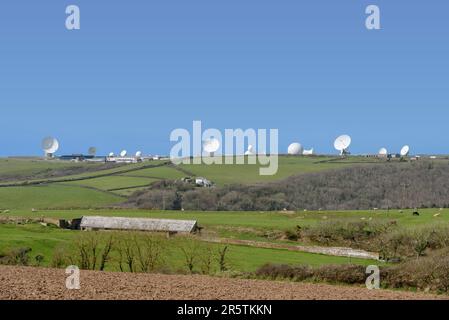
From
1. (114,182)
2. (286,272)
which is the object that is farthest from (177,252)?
(114,182)

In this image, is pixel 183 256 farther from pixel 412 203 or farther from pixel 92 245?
pixel 412 203

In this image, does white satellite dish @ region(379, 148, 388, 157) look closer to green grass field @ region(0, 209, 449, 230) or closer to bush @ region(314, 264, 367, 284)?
green grass field @ region(0, 209, 449, 230)

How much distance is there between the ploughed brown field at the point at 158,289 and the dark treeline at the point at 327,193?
8748cm

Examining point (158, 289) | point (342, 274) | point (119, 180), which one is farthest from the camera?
point (119, 180)

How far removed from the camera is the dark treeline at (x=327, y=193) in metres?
125

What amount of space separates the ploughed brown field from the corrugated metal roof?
4293cm

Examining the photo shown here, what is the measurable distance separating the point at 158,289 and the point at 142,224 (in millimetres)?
51123

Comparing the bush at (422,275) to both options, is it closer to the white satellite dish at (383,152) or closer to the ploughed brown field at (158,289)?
the ploughed brown field at (158,289)

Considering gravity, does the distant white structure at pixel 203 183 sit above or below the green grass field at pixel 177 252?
above

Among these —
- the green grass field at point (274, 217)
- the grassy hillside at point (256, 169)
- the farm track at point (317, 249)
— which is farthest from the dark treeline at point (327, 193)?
the farm track at point (317, 249)

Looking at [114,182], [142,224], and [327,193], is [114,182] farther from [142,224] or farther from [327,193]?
[142,224]

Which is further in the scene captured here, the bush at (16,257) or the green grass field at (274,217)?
the green grass field at (274,217)

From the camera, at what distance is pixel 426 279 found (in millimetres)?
36031

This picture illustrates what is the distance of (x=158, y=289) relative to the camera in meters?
26.8
